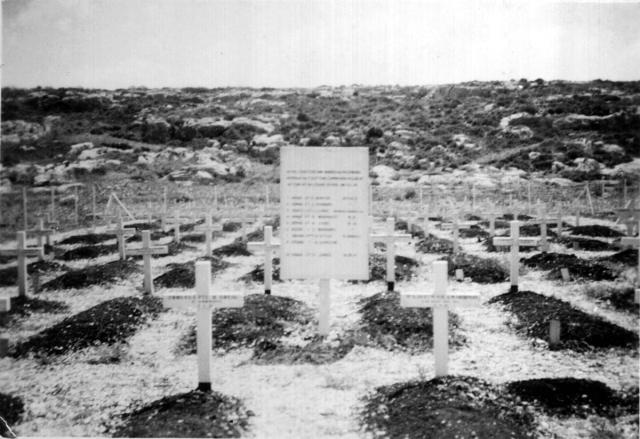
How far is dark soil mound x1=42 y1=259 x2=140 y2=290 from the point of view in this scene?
729 cm

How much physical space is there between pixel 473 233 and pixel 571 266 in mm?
2589

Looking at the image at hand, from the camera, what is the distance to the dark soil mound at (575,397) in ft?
14.7

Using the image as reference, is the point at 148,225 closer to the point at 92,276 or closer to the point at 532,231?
the point at 92,276

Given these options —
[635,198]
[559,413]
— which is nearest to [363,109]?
[635,198]

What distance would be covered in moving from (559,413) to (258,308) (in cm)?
384

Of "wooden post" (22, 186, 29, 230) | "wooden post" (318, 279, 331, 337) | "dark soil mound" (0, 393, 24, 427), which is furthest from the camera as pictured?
"wooden post" (22, 186, 29, 230)

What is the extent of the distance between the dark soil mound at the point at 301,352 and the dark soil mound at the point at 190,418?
0.84 m

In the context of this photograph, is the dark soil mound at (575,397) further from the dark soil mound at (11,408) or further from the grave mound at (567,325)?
the dark soil mound at (11,408)

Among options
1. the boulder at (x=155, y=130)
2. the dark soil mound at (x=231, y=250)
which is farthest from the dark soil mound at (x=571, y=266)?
the boulder at (x=155, y=130)

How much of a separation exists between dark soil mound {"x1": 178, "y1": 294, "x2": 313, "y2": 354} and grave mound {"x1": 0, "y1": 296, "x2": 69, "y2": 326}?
2099 mm

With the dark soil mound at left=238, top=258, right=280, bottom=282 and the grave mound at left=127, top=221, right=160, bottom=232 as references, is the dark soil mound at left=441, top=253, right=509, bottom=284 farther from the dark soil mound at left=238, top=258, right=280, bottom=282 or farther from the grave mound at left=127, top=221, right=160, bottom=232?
the grave mound at left=127, top=221, right=160, bottom=232

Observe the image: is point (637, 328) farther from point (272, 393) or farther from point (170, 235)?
point (170, 235)

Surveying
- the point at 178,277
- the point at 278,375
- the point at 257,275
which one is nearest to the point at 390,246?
the point at 257,275

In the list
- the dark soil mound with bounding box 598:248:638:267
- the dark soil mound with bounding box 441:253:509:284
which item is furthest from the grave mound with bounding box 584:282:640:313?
the dark soil mound with bounding box 441:253:509:284
